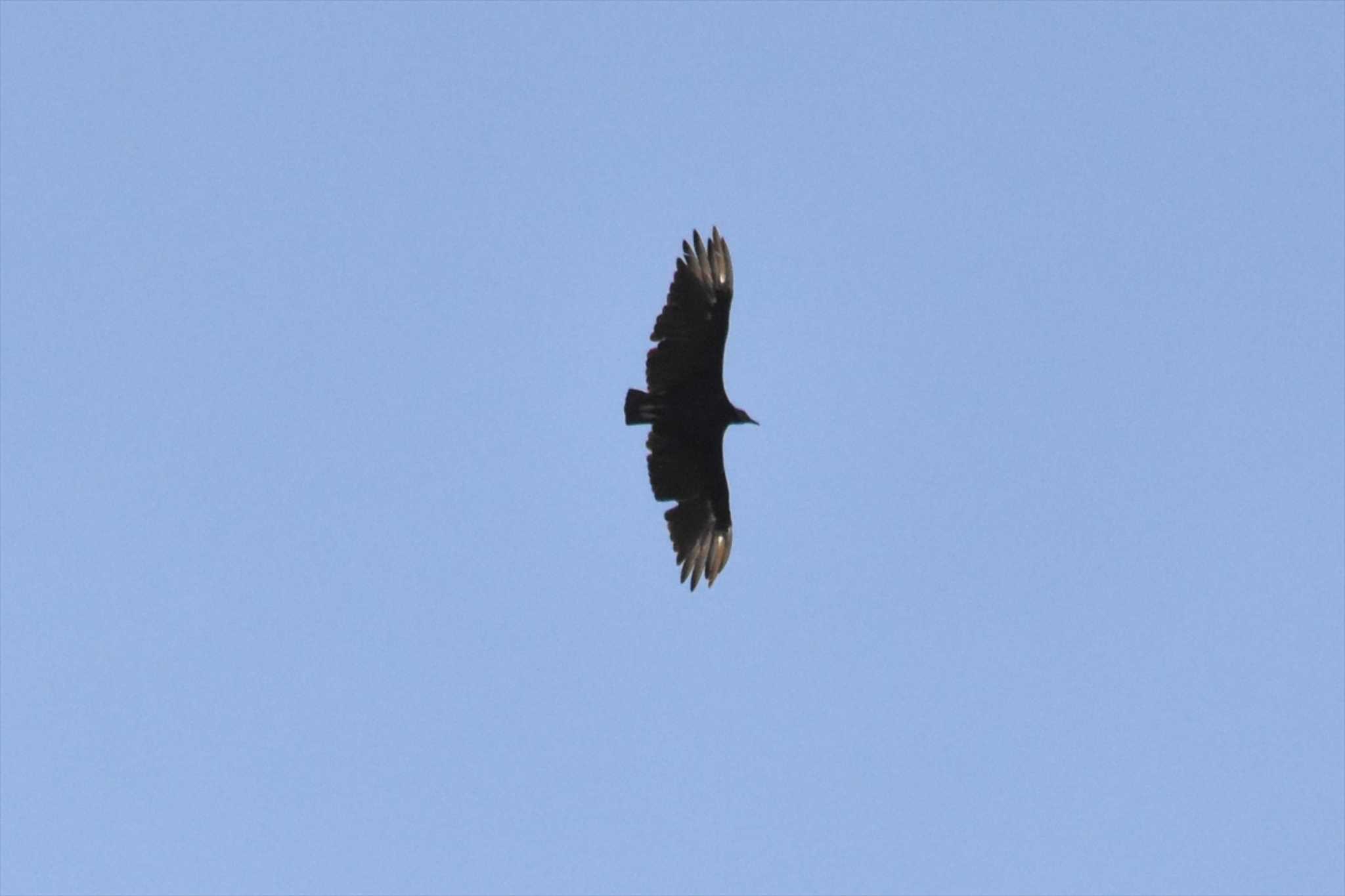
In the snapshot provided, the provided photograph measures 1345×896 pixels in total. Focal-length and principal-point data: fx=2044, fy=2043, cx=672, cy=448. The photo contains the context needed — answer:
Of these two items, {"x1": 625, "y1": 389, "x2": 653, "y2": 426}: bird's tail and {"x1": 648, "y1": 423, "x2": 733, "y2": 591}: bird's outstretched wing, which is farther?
{"x1": 648, "y1": 423, "x2": 733, "y2": 591}: bird's outstretched wing

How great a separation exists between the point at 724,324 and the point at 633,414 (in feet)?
5.03

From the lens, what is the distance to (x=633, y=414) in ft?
78.3

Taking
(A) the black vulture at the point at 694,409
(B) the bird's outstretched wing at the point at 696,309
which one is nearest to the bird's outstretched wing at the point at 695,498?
(A) the black vulture at the point at 694,409

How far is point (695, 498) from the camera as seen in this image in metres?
25.5

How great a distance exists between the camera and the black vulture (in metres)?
23.4

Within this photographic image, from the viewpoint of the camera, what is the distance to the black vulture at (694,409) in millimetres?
23406

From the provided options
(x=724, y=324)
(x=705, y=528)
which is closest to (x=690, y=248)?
(x=724, y=324)

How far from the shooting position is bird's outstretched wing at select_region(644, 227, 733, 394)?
76.7ft

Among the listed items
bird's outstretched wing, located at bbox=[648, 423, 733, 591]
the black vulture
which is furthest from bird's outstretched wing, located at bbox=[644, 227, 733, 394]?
bird's outstretched wing, located at bbox=[648, 423, 733, 591]

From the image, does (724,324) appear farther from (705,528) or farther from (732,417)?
(705,528)

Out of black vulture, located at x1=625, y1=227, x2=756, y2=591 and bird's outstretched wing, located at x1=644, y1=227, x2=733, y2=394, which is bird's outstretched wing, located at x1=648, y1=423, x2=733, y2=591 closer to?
black vulture, located at x1=625, y1=227, x2=756, y2=591

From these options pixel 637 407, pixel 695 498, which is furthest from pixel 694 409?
pixel 695 498

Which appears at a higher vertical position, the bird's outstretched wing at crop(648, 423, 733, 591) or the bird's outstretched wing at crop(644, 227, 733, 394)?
the bird's outstretched wing at crop(644, 227, 733, 394)

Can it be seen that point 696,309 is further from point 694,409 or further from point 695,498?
point 695,498
